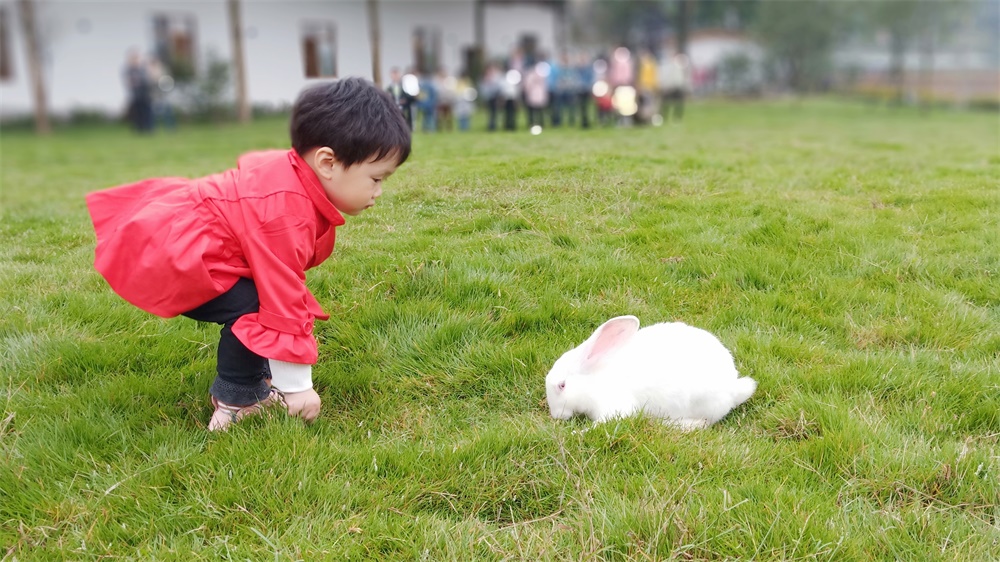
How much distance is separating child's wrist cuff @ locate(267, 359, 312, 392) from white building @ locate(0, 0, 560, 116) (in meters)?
20.9

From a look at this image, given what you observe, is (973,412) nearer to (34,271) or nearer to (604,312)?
(604,312)

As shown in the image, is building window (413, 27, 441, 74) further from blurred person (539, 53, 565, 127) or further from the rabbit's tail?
the rabbit's tail

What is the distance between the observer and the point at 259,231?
276 cm

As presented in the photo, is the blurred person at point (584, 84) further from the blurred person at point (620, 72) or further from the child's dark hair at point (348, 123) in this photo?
the child's dark hair at point (348, 123)

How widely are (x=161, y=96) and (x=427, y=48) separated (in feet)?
33.3

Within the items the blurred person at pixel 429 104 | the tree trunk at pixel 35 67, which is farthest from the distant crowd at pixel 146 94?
the blurred person at pixel 429 104

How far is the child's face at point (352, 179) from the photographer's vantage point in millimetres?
2875

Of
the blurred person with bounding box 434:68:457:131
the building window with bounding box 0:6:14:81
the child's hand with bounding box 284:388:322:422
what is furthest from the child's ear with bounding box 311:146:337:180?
the building window with bounding box 0:6:14:81

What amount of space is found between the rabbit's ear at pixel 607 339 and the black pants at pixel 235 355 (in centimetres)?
125

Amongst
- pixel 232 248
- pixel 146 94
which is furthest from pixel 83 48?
pixel 232 248

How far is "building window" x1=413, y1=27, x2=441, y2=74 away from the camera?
29.1 metres

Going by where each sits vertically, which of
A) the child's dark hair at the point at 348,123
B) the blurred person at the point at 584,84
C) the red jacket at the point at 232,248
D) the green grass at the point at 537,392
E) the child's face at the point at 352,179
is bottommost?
the green grass at the point at 537,392

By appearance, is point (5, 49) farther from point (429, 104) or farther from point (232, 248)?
point (232, 248)

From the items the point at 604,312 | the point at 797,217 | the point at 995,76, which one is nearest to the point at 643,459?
the point at 604,312
